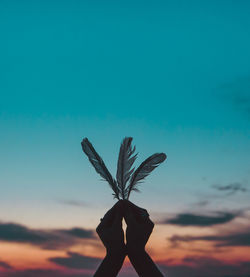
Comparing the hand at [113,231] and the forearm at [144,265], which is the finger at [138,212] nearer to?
the hand at [113,231]

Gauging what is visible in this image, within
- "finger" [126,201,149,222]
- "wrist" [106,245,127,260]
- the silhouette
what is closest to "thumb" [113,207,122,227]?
the silhouette

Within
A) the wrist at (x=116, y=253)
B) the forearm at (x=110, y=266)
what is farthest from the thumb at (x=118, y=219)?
the forearm at (x=110, y=266)

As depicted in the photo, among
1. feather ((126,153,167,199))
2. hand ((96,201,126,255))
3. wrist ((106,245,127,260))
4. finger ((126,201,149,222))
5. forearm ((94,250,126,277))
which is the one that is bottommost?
forearm ((94,250,126,277))

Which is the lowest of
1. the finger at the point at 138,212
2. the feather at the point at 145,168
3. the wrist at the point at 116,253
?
the wrist at the point at 116,253

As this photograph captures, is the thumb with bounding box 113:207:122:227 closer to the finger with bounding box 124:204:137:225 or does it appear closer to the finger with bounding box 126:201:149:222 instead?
the finger with bounding box 124:204:137:225

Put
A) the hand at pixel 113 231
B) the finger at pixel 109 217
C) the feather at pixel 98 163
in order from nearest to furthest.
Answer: the hand at pixel 113 231 < the finger at pixel 109 217 < the feather at pixel 98 163

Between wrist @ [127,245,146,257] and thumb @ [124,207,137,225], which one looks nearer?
thumb @ [124,207,137,225]

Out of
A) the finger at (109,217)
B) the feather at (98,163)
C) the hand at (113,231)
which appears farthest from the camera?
the feather at (98,163)
